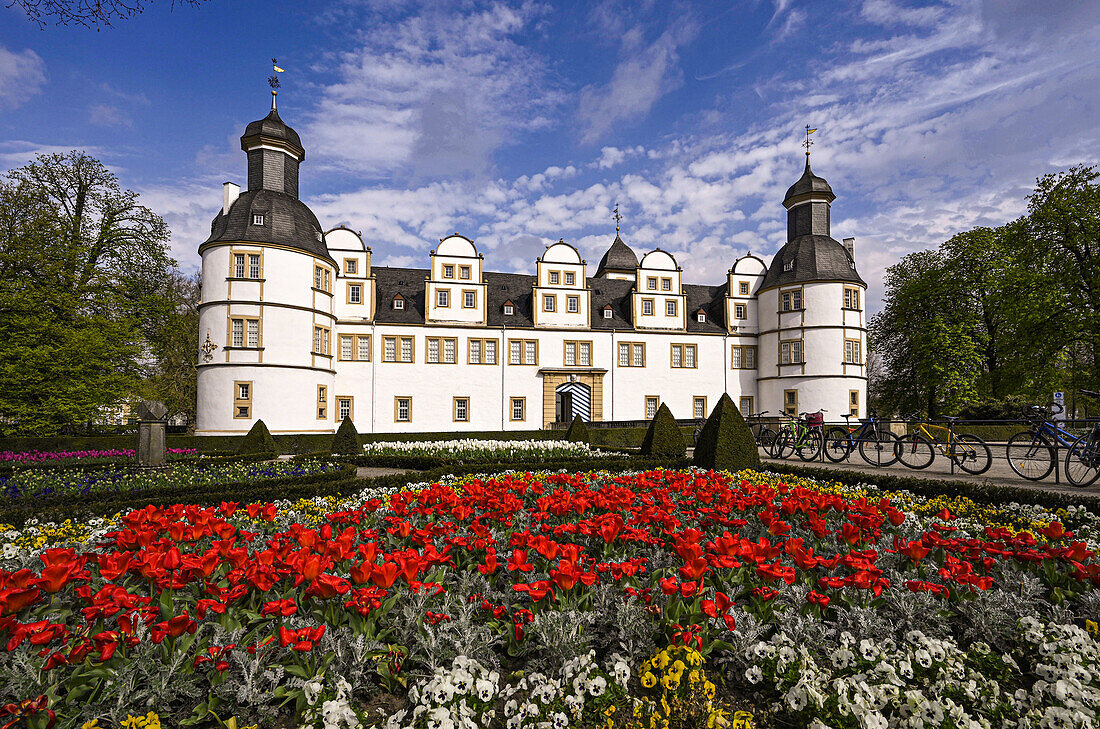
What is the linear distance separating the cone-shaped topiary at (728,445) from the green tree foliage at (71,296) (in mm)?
22740

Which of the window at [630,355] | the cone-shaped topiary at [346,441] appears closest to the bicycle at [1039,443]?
the cone-shaped topiary at [346,441]

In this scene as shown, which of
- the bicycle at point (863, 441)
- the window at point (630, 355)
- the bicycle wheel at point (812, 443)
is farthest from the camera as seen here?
the window at point (630, 355)

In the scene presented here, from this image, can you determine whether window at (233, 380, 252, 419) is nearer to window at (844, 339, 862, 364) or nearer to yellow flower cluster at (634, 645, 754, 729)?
yellow flower cluster at (634, 645, 754, 729)

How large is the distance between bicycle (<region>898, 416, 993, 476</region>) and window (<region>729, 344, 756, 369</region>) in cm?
2143

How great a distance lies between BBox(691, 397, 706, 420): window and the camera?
34781 millimetres

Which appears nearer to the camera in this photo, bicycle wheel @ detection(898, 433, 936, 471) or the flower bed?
the flower bed

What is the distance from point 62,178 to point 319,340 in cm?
1510

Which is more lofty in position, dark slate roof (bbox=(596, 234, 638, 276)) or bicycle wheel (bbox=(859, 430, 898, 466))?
dark slate roof (bbox=(596, 234, 638, 276))

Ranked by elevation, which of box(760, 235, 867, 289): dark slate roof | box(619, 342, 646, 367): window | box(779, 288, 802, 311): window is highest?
box(760, 235, 867, 289): dark slate roof

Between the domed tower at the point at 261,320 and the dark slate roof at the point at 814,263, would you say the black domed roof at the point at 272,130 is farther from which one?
the dark slate roof at the point at 814,263

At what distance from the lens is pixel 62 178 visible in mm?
27406

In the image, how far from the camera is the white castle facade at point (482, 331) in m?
26.1

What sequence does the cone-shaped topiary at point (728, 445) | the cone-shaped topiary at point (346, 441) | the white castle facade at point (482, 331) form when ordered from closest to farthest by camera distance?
the cone-shaped topiary at point (728, 445)
the cone-shaped topiary at point (346, 441)
the white castle facade at point (482, 331)

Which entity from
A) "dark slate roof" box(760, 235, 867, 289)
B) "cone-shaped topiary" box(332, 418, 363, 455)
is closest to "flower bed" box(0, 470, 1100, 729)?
"cone-shaped topiary" box(332, 418, 363, 455)
